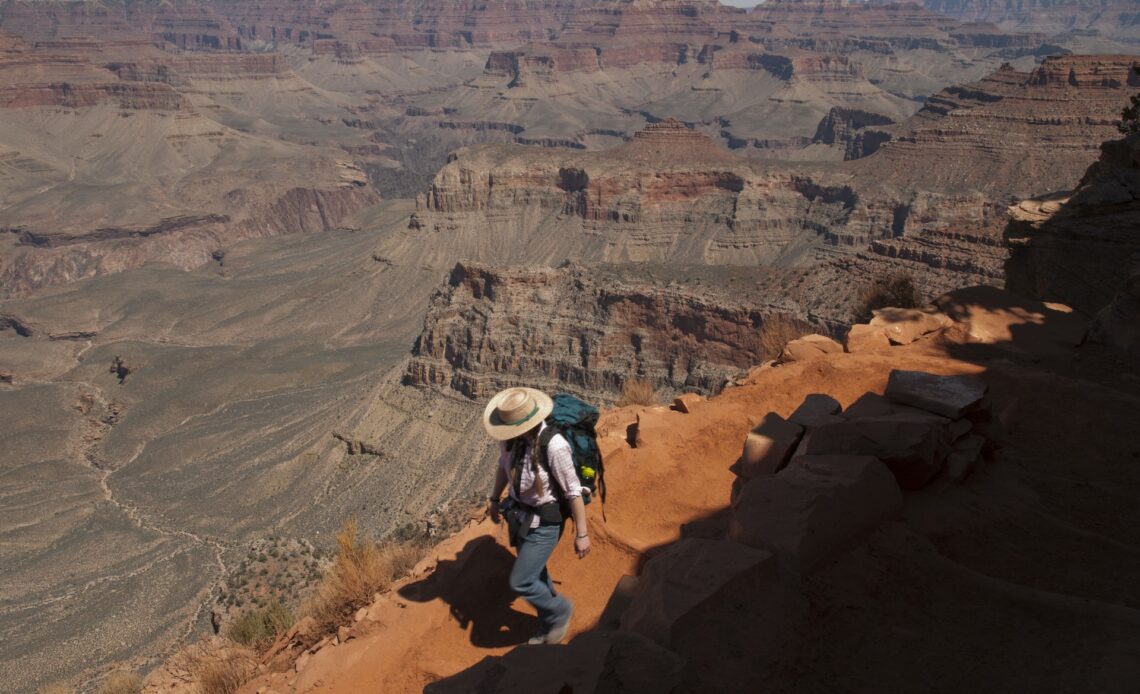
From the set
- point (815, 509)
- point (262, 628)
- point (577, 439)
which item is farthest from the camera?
point (262, 628)

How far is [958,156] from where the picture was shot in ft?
282

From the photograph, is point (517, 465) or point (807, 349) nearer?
point (517, 465)

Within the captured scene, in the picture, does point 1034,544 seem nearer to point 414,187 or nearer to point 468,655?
point 468,655

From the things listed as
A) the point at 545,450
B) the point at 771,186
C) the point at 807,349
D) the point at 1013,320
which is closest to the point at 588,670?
the point at 545,450

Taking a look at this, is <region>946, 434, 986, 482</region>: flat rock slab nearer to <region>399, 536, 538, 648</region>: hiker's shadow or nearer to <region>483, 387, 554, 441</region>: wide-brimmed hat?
<region>483, 387, 554, 441</region>: wide-brimmed hat

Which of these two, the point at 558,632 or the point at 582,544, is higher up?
the point at 582,544

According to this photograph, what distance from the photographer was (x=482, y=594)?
9164 mm

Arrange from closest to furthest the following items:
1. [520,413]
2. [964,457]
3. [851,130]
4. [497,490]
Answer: [520,413], [497,490], [964,457], [851,130]

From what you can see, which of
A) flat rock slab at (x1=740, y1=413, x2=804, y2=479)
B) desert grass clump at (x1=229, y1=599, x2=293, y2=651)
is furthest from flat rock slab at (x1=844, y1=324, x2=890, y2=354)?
desert grass clump at (x1=229, y1=599, x2=293, y2=651)

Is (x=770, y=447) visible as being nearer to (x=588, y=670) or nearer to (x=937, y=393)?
(x=937, y=393)

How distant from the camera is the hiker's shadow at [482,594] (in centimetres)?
879

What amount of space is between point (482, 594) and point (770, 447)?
3.62 m

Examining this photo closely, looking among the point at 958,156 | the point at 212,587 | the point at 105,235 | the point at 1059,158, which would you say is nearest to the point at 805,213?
the point at 958,156

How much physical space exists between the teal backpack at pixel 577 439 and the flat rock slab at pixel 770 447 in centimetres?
228
